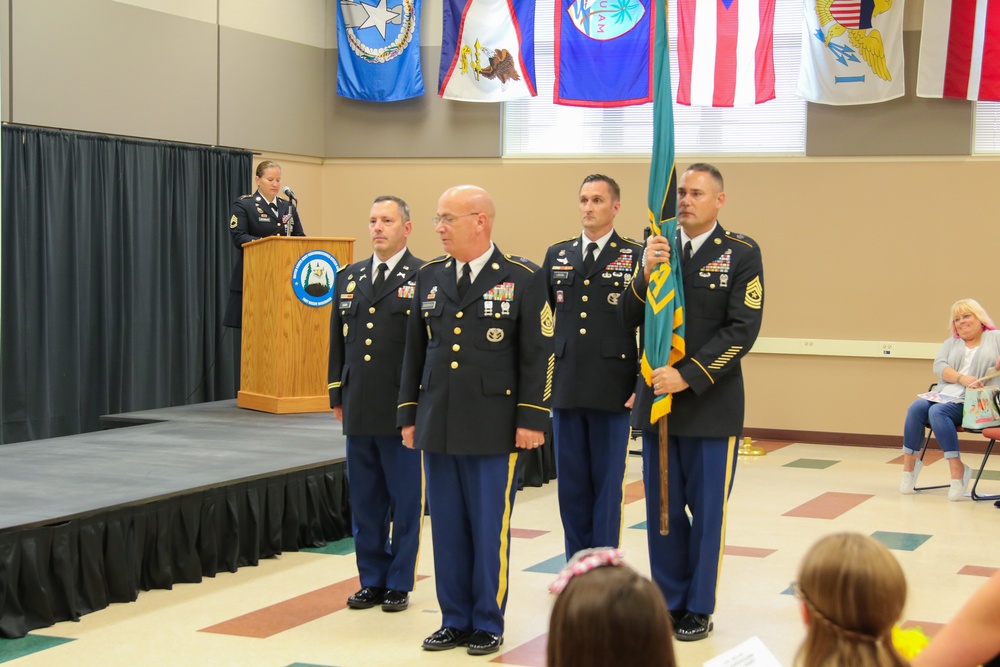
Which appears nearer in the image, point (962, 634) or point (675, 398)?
point (962, 634)

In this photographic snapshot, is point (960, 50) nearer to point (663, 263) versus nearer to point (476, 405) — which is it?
point (663, 263)

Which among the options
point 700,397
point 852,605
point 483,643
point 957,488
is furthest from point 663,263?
point 957,488

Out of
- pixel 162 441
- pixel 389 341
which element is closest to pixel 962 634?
pixel 389 341

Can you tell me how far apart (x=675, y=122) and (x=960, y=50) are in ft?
7.46

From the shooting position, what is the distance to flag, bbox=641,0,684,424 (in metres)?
3.93

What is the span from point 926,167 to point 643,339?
5.67 meters

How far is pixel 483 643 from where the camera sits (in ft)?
12.3

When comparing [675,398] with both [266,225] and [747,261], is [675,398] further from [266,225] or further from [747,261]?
[266,225]

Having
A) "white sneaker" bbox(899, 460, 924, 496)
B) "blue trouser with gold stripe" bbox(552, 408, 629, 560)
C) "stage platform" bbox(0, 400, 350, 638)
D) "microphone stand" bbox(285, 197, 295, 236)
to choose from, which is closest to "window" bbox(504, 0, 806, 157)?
"microphone stand" bbox(285, 197, 295, 236)

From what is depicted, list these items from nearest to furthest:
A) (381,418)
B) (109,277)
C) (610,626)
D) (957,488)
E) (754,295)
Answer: (610,626) → (754,295) → (381,418) → (957,488) → (109,277)

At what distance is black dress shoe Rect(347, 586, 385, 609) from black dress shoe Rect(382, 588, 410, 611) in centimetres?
5

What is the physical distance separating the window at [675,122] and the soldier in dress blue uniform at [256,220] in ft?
8.02

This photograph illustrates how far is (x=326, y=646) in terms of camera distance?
387 centimetres

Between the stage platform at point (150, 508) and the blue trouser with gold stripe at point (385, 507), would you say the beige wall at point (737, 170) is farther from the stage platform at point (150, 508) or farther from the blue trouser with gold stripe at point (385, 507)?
the blue trouser with gold stripe at point (385, 507)
